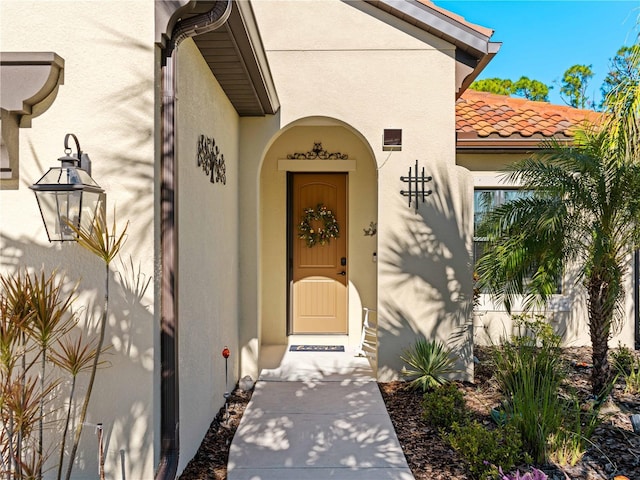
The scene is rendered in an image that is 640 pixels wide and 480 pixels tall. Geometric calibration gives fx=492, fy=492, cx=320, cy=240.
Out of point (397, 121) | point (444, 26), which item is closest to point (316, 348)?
point (397, 121)

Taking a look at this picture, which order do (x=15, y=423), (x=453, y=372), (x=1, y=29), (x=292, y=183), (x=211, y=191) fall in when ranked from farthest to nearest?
(x=292, y=183) < (x=453, y=372) < (x=211, y=191) < (x=1, y=29) < (x=15, y=423)

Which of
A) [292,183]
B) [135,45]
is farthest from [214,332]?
[292,183]

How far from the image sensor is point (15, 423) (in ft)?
9.17

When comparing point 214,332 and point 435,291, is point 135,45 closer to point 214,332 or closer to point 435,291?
point 214,332

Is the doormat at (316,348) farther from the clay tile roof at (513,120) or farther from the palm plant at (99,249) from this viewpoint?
the palm plant at (99,249)

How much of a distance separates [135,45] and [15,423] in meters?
2.40

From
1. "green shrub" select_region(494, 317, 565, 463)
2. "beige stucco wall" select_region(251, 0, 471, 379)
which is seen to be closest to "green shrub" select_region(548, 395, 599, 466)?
"green shrub" select_region(494, 317, 565, 463)

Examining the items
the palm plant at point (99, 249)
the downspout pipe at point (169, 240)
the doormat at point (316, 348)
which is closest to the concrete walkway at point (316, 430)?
the doormat at point (316, 348)

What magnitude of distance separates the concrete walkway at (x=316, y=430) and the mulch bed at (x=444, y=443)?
0.13m

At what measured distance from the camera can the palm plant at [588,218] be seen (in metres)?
5.37

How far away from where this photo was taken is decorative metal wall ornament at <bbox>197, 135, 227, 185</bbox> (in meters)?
4.43

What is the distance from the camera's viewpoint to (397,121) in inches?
261

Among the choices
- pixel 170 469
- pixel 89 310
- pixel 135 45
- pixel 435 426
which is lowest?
pixel 435 426

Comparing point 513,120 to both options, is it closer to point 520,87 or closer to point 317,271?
point 317,271
